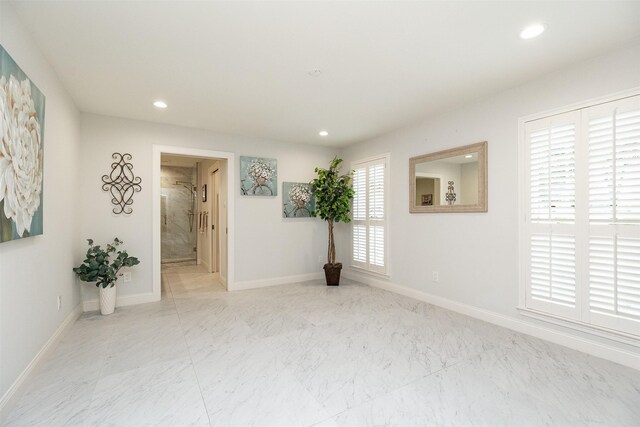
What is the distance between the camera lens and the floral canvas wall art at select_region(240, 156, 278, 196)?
15.6ft

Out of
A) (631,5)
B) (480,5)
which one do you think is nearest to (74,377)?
(480,5)

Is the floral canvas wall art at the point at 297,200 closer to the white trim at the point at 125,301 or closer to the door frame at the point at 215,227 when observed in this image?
the door frame at the point at 215,227

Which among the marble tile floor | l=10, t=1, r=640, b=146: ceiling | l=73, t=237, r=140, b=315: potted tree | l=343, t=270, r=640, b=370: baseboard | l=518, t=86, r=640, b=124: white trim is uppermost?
l=10, t=1, r=640, b=146: ceiling

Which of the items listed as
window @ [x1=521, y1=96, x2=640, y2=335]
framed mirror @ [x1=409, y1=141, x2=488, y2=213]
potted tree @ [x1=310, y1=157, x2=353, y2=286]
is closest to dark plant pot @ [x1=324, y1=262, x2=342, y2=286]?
potted tree @ [x1=310, y1=157, x2=353, y2=286]

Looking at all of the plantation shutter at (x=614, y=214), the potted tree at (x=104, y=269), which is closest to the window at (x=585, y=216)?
the plantation shutter at (x=614, y=214)

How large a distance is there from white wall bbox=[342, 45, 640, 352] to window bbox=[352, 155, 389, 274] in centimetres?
33

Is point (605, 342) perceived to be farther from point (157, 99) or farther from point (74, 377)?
point (157, 99)

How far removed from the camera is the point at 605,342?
2.43 m

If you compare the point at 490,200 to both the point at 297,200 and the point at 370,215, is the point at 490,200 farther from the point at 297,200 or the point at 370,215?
the point at 297,200

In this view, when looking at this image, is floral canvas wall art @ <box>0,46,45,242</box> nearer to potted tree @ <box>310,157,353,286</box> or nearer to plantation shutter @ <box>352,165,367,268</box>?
potted tree @ <box>310,157,353,286</box>

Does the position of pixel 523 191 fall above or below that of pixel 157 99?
below

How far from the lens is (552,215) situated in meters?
2.73

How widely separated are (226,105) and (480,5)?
2658 millimetres

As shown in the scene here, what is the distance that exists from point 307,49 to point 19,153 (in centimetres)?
204
